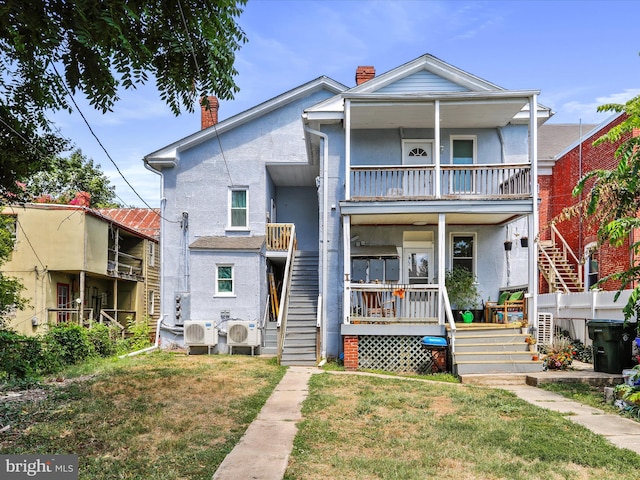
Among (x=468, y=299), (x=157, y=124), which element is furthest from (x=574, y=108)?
(x=157, y=124)

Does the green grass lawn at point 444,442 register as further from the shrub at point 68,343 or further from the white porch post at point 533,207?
the shrub at point 68,343

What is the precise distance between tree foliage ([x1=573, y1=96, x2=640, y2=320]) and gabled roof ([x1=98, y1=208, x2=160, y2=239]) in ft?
75.7

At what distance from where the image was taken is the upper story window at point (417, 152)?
1566 centimetres

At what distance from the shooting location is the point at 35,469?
5.07 m

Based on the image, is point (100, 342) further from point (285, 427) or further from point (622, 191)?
point (622, 191)

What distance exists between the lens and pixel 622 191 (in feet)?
29.5

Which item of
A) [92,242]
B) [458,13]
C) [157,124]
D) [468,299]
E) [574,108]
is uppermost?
[574,108]

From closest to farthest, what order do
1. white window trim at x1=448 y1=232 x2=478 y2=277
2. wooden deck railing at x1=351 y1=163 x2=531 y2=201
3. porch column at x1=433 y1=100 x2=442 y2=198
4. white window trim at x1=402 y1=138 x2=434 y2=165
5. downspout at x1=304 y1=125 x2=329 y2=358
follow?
porch column at x1=433 y1=100 x2=442 y2=198, wooden deck railing at x1=351 y1=163 x2=531 y2=201, downspout at x1=304 y1=125 x2=329 y2=358, white window trim at x1=402 y1=138 x2=434 y2=165, white window trim at x1=448 y1=232 x2=478 y2=277

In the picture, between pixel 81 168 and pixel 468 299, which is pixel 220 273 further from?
pixel 81 168

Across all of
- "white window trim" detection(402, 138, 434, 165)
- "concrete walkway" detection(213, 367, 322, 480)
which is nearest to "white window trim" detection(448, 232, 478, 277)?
"white window trim" detection(402, 138, 434, 165)

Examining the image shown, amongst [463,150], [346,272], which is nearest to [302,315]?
[346,272]

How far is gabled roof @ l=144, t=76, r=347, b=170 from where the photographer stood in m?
18.4

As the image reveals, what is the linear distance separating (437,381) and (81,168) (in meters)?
26.6

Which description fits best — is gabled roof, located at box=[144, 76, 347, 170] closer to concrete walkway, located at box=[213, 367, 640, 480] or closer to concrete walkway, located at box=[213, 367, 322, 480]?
concrete walkway, located at box=[213, 367, 640, 480]
